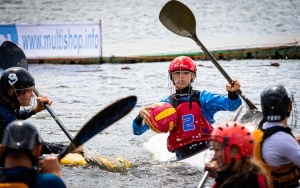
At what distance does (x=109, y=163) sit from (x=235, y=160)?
4766mm

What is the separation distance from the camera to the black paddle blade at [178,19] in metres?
9.70

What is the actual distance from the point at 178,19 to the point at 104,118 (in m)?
4.08

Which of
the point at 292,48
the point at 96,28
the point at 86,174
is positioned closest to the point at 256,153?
the point at 86,174

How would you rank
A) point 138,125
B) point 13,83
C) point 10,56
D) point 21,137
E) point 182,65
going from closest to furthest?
point 21,137
point 13,83
point 182,65
point 138,125
point 10,56

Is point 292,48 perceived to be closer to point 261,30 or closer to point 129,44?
point 129,44

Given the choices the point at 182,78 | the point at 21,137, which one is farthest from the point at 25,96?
the point at 21,137

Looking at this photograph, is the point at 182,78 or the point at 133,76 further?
the point at 133,76

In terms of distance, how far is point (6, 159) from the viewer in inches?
190

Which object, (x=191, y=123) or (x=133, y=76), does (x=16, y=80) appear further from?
(x=133, y=76)

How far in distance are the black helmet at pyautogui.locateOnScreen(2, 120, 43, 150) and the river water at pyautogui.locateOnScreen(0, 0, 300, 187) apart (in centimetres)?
403

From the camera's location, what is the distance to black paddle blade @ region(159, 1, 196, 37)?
31.8 ft

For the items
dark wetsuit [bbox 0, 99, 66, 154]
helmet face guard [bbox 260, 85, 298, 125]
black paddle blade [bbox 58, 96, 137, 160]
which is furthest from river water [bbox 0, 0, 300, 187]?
black paddle blade [bbox 58, 96, 137, 160]

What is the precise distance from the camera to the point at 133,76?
58.6 feet

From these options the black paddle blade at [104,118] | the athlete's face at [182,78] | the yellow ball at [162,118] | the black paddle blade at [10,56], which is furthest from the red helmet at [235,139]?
the black paddle blade at [10,56]
